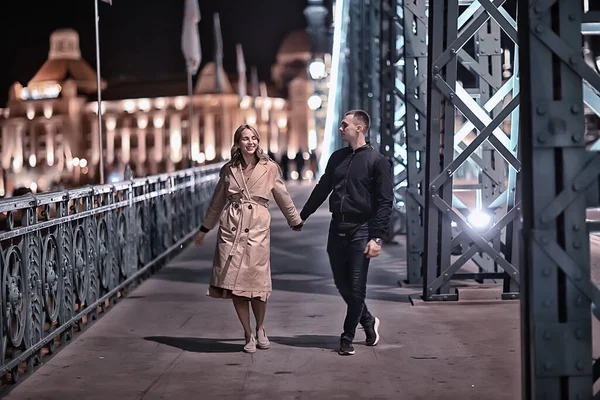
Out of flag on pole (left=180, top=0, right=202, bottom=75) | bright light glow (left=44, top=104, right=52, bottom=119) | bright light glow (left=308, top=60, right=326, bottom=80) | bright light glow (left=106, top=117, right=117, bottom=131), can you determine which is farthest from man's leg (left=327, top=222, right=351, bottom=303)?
bright light glow (left=44, top=104, right=52, bottom=119)

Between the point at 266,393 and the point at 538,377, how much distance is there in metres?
2.07

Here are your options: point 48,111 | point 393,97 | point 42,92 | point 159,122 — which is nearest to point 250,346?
point 393,97

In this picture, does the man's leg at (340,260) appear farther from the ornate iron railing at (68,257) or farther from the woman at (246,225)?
the ornate iron railing at (68,257)

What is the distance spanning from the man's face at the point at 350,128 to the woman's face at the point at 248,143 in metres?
0.58

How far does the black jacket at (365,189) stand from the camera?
309 inches

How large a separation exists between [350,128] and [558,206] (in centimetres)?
305

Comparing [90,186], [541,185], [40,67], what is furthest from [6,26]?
[40,67]

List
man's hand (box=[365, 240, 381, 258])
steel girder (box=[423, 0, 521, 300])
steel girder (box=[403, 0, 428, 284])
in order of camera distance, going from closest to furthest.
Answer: man's hand (box=[365, 240, 381, 258]), steel girder (box=[423, 0, 521, 300]), steel girder (box=[403, 0, 428, 284])

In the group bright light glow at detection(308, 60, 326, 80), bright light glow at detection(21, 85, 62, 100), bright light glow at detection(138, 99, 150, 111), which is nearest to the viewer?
bright light glow at detection(308, 60, 326, 80)

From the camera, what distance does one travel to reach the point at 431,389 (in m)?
6.73

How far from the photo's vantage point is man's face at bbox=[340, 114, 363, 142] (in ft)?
25.8

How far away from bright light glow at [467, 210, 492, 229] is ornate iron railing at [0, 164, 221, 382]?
10.5 feet

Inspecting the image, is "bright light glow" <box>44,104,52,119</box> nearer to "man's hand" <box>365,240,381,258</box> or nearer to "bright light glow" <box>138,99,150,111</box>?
"bright light glow" <box>138,99,150,111</box>

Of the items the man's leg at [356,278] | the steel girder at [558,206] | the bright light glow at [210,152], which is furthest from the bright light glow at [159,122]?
the steel girder at [558,206]
